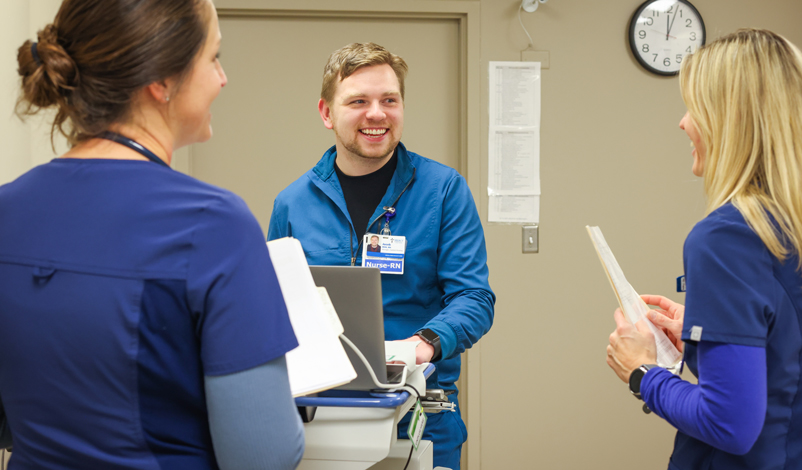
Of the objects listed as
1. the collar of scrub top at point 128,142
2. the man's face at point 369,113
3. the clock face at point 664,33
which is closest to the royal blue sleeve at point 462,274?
the man's face at point 369,113

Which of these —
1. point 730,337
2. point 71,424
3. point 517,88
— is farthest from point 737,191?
point 517,88

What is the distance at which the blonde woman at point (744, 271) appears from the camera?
35.4 inches

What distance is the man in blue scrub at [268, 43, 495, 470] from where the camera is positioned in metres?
1.60

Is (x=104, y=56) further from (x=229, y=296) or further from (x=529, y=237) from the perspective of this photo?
(x=529, y=237)

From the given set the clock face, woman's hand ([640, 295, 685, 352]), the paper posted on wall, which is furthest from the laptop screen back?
the clock face

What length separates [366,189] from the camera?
1749 mm

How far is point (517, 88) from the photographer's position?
9.45ft

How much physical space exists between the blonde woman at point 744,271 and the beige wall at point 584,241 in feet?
6.14

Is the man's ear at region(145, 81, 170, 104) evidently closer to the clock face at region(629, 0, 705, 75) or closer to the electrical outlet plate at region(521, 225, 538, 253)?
the electrical outlet plate at region(521, 225, 538, 253)

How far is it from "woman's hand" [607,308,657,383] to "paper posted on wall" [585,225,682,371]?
22mm

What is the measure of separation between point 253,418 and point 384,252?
930 mm

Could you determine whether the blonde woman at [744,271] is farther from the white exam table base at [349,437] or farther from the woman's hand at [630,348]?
the white exam table base at [349,437]

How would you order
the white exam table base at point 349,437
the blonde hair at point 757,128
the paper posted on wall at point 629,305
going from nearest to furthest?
the blonde hair at point 757,128 → the white exam table base at point 349,437 → the paper posted on wall at point 629,305

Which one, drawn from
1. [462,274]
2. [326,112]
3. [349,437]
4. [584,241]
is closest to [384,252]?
[462,274]
